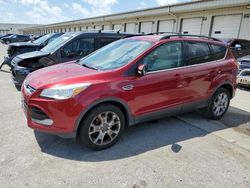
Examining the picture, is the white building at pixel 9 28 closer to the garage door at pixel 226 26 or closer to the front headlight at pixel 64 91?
the garage door at pixel 226 26

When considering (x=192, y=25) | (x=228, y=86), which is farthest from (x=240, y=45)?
(x=192, y=25)

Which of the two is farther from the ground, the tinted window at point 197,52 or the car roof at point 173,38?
the car roof at point 173,38

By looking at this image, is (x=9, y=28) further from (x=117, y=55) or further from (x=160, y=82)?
(x=160, y=82)

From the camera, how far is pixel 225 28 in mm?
14805

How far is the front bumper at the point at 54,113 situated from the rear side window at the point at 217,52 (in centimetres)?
303

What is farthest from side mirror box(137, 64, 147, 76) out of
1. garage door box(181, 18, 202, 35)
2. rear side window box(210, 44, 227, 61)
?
garage door box(181, 18, 202, 35)

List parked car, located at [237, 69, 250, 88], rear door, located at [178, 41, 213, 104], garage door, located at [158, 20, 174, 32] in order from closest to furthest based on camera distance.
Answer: rear door, located at [178, 41, 213, 104] < parked car, located at [237, 69, 250, 88] < garage door, located at [158, 20, 174, 32]

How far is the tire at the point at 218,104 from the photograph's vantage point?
4812mm

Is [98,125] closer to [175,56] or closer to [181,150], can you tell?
[181,150]

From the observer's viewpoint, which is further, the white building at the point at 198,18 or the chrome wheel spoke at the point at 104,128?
the white building at the point at 198,18

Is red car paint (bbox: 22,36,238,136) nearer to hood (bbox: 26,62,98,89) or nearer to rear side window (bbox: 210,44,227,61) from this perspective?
hood (bbox: 26,62,98,89)

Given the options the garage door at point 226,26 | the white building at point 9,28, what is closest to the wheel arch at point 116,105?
the garage door at point 226,26

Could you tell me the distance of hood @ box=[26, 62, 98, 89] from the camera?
3270 millimetres

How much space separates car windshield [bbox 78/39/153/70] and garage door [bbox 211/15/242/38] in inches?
475
